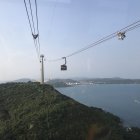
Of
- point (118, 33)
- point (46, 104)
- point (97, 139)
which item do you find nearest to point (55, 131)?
point (97, 139)

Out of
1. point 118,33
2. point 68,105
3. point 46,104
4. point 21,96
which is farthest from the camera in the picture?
point 21,96

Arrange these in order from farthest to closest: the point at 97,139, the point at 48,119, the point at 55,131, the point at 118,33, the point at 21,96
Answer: the point at 21,96 → the point at 48,119 → the point at 55,131 → the point at 97,139 → the point at 118,33

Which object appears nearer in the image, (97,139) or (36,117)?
(97,139)

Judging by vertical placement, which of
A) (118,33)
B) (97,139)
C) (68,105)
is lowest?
(97,139)

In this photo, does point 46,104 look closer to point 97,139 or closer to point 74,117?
point 74,117

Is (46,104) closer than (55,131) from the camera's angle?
No

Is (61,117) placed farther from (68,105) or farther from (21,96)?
(21,96)

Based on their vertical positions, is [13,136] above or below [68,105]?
below

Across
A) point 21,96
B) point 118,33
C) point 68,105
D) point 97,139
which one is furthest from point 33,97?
point 118,33

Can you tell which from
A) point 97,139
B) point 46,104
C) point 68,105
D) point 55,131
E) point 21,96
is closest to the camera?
point 97,139
